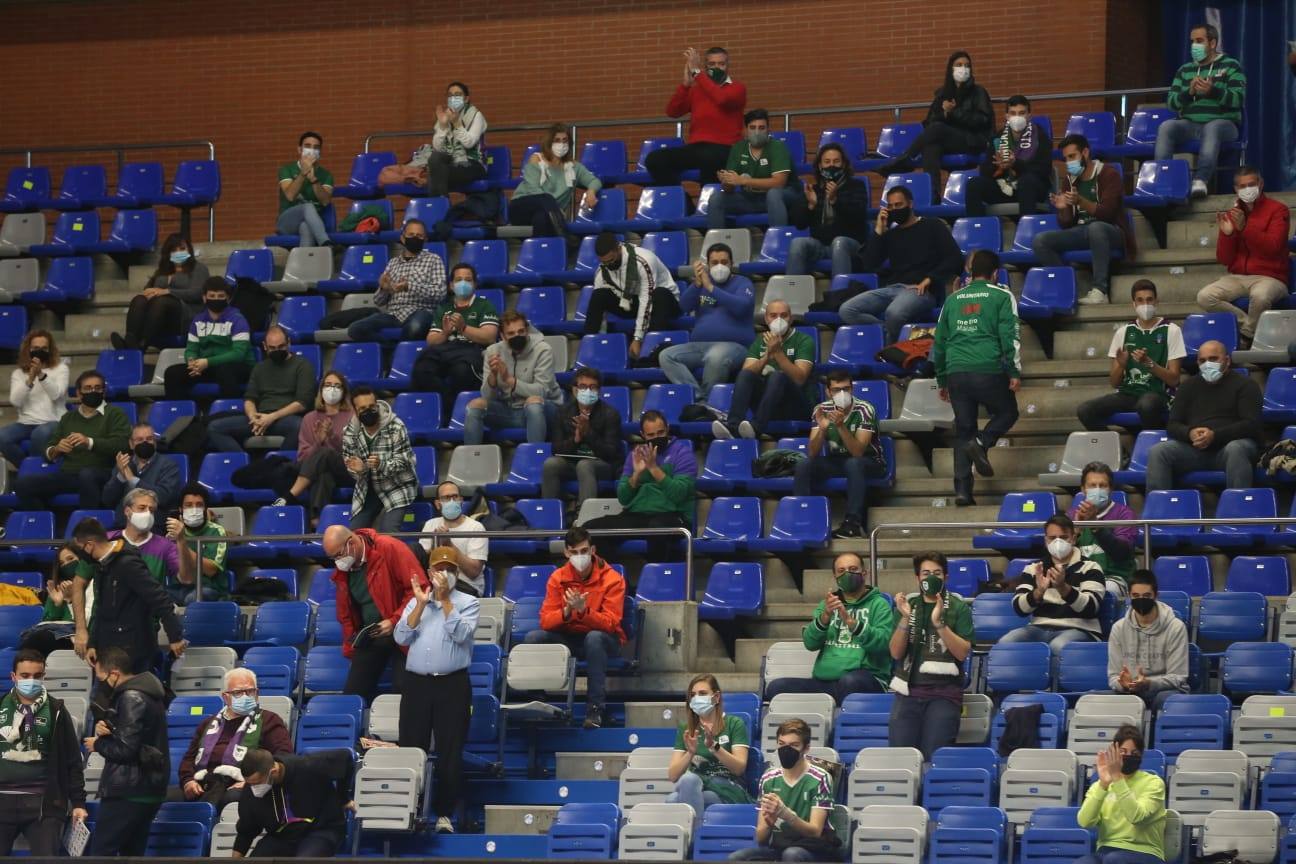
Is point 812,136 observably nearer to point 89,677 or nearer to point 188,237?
point 188,237

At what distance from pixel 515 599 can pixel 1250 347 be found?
5.46 metres

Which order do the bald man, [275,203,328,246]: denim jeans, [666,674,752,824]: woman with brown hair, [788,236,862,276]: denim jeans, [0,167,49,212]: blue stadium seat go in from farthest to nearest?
[0,167,49,212]: blue stadium seat
[275,203,328,246]: denim jeans
[788,236,862,276]: denim jeans
the bald man
[666,674,752,824]: woman with brown hair

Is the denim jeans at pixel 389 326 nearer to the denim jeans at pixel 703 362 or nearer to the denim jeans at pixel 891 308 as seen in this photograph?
the denim jeans at pixel 703 362

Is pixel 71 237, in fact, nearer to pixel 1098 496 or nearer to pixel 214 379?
pixel 214 379

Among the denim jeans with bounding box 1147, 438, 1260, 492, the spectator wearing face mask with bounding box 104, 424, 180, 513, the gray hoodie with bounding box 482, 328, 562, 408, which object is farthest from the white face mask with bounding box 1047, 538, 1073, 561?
the spectator wearing face mask with bounding box 104, 424, 180, 513

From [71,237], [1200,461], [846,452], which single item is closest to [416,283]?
[71,237]

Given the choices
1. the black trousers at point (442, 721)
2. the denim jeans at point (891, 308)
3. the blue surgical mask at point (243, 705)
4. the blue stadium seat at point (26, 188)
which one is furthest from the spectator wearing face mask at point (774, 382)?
the blue stadium seat at point (26, 188)

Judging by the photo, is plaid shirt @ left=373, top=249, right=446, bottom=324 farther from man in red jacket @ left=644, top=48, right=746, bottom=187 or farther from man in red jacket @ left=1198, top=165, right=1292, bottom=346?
man in red jacket @ left=1198, top=165, right=1292, bottom=346

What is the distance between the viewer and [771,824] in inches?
453

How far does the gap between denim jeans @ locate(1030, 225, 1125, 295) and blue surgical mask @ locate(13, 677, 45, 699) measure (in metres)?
8.02

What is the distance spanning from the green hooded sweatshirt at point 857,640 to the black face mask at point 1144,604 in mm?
1420

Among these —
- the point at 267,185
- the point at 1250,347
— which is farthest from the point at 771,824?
the point at 267,185

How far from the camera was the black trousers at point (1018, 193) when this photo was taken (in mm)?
17875

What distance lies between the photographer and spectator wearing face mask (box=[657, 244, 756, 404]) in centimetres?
1669
